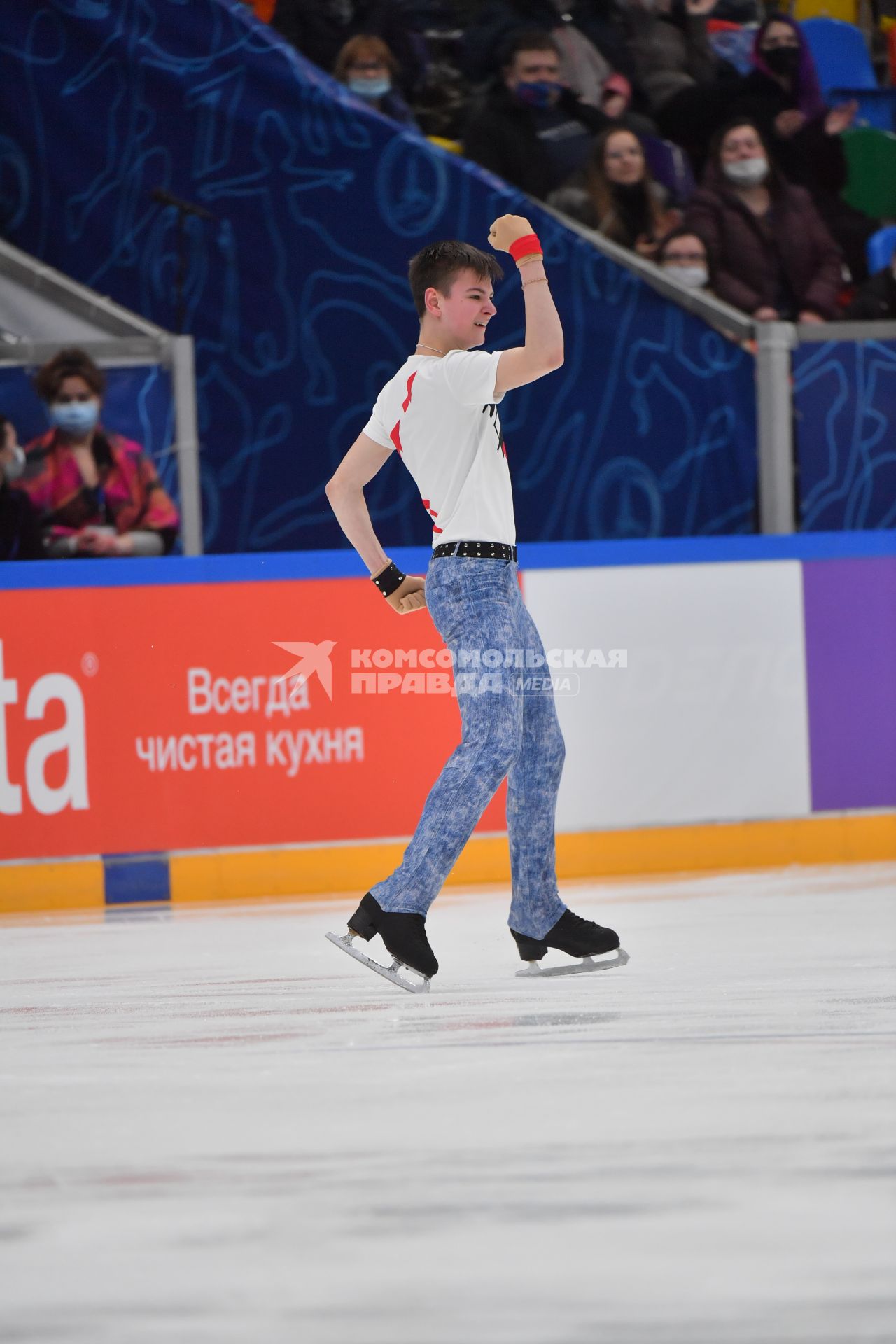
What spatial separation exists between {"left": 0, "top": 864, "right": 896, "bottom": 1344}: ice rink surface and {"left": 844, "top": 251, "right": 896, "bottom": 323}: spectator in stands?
354 centimetres

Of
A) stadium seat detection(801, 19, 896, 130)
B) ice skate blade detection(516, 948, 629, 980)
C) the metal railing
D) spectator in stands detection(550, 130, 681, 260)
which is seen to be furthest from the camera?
stadium seat detection(801, 19, 896, 130)

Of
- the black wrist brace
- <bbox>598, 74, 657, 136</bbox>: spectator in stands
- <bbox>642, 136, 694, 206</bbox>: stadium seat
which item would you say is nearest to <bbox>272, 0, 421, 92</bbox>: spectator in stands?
<bbox>598, 74, 657, 136</bbox>: spectator in stands

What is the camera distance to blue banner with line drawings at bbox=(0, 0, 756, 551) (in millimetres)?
5105

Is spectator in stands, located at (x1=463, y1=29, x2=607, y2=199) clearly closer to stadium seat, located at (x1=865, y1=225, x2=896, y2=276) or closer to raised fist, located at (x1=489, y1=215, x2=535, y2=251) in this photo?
stadium seat, located at (x1=865, y1=225, x2=896, y2=276)

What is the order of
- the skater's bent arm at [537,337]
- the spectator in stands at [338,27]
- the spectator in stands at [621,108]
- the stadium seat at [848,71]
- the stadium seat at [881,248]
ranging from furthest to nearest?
the stadium seat at [848,71], the spectator in stands at [621,108], the stadium seat at [881,248], the spectator in stands at [338,27], the skater's bent arm at [537,337]

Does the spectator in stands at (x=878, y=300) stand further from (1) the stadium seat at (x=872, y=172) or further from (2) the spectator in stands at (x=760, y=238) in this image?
(1) the stadium seat at (x=872, y=172)

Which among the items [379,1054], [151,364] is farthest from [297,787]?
[379,1054]

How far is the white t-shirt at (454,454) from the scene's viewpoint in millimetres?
2770

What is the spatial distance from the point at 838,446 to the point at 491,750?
274 centimetres

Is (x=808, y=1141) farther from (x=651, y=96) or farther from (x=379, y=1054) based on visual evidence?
(x=651, y=96)

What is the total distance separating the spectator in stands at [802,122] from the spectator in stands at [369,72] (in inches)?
69.9

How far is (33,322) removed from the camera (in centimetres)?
524

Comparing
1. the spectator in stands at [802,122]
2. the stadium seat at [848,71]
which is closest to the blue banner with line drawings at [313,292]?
the spectator in stands at [802,122]

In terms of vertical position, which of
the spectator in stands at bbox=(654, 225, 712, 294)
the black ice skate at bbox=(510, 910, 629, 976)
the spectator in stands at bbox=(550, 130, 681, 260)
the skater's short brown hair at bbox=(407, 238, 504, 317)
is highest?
the spectator in stands at bbox=(550, 130, 681, 260)
